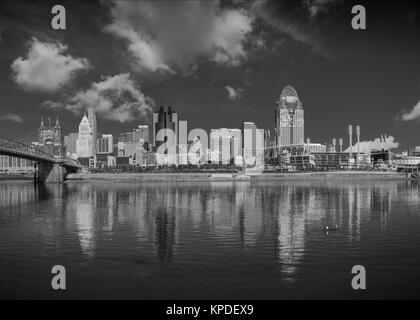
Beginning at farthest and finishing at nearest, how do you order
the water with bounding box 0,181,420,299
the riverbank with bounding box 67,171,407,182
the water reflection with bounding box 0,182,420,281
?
1. the riverbank with bounding box 67,171,407,182
2. the water reflection with bounding box 0,182,420,281
3. the water with bounding box 0,181,420,299

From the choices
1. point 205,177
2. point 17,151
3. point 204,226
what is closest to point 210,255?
point 204,226

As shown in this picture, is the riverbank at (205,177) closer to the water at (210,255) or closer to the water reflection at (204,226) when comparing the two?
the water reflection at (204,226)

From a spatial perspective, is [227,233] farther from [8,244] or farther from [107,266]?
[8,244]

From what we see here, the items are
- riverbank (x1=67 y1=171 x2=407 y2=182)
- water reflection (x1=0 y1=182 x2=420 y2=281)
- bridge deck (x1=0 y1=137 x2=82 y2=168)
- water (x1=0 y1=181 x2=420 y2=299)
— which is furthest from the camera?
riverbank (x1=67 y1=171 x2=407 y2=182)

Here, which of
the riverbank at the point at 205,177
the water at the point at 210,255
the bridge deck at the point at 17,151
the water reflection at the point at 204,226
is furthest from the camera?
the riverbank at the point at 205,177

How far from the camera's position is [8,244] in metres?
31.3

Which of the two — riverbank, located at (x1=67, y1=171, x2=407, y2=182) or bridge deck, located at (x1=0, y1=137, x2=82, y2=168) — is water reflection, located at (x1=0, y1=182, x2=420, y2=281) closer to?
bridge deck, located at (x1=0, y1=137, x2=82, y2=168)

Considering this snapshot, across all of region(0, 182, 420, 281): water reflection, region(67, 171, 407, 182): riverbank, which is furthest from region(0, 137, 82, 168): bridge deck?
region(0, 182, 420, 281): water reflection

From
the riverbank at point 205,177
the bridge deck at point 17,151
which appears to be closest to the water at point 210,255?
the bridge deck at point 17,151

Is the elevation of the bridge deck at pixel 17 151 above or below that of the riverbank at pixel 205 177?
above

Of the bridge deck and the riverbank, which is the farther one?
the riverbank

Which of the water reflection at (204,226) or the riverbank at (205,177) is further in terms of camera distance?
the riverbank at (205,177)

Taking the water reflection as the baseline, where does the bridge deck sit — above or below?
above

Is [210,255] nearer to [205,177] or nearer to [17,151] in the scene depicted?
[17,151]
